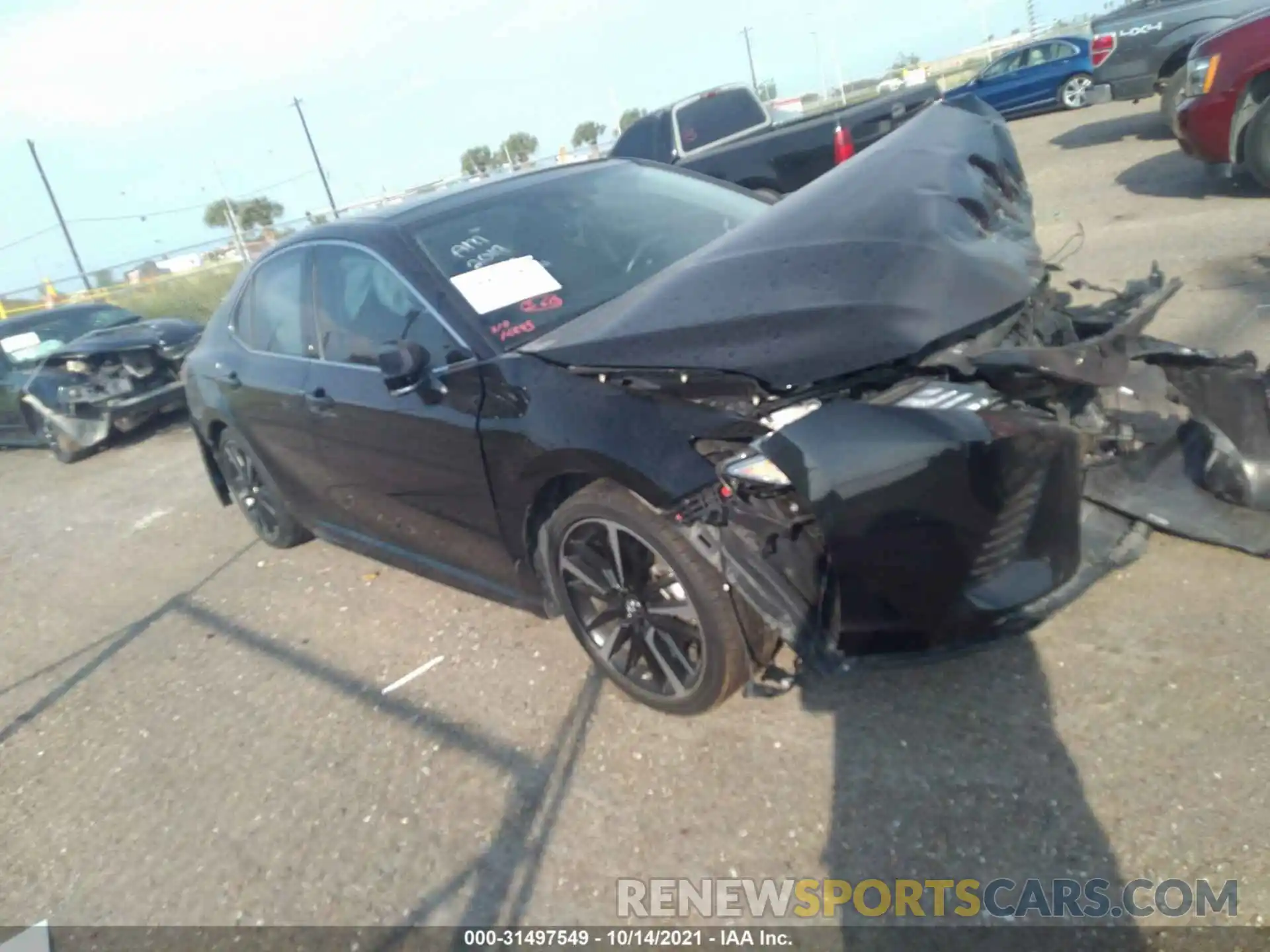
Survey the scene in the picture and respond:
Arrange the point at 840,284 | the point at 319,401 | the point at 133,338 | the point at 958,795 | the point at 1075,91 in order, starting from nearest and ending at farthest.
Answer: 1. the point at 958,795
2. the point at 840,284
3. the point at 319,401
4. the point at 133,338
5. the point at 1075,91

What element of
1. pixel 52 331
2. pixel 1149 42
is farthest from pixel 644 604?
pixel 1149 42

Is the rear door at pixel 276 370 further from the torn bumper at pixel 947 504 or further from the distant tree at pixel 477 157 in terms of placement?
the distant tree at pixel 477 157

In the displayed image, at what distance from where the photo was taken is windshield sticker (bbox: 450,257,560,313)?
3.56 m

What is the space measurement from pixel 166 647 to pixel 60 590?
1.84 m

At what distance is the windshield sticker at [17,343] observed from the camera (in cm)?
1081

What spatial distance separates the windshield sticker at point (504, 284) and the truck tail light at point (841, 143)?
536 cm

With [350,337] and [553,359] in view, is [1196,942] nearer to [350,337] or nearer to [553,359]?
[553,359]

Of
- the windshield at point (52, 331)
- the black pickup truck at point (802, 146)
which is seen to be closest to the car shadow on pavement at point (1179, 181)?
the black pickup truck at point (802, 146)

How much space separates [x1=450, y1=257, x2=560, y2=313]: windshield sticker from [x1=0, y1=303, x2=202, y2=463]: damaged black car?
23.7ft

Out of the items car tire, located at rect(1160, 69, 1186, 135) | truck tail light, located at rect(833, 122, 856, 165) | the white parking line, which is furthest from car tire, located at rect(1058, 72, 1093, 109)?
the white parking line

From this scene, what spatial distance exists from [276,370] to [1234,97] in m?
7.16

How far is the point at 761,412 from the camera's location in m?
2.75

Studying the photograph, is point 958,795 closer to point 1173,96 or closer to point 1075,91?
point 1173,96

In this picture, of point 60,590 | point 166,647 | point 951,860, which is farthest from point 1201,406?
point 60,590
